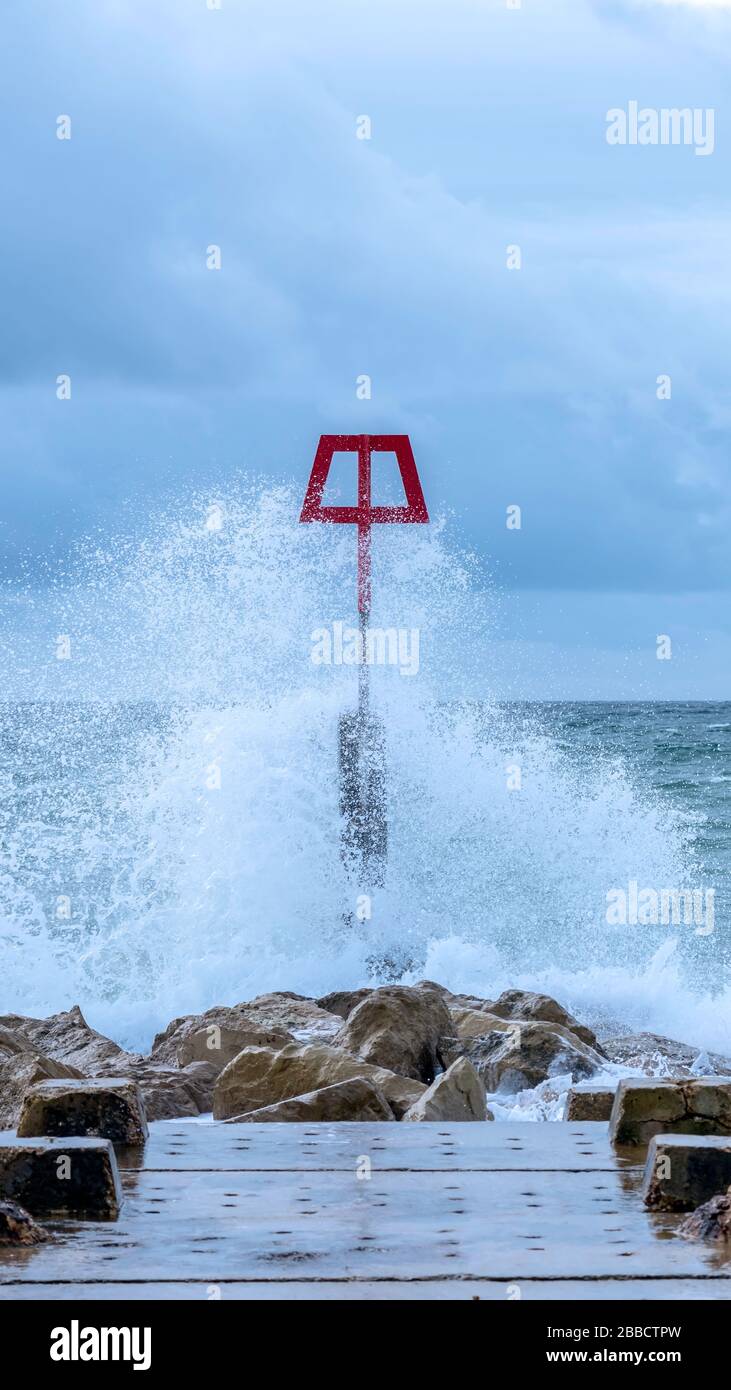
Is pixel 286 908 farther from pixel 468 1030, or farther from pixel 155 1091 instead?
pixel 155 1091

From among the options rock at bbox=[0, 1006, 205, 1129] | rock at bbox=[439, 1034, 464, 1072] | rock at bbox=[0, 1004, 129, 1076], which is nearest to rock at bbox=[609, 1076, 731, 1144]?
rock at bbox=[0, 1006, 205, 1129]

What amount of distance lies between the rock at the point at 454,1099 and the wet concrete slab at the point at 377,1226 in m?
0.40

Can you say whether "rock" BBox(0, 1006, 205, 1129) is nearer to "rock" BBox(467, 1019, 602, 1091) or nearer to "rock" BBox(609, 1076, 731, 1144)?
"rock" BBox(467, 1019, 602, 1091)

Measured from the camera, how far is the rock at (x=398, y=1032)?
6180mm

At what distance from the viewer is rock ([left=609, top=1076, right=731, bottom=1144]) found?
13.9 feet

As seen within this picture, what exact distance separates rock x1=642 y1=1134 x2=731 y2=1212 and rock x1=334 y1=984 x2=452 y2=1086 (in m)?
2.58

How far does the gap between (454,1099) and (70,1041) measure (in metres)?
3.56

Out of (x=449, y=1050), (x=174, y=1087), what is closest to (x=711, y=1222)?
(x=174, y=1087)

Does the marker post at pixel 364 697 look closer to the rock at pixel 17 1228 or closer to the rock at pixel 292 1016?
the rock at pixel 292 1016

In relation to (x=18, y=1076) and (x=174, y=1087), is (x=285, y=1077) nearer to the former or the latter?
(x=174, y=1087)

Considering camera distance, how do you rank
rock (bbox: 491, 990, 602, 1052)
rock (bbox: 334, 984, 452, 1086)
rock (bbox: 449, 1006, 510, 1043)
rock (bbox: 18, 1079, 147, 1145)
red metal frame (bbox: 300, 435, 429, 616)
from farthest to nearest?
red metal frame (bbox: 300, 435, 429, 616), rock (bbox: 491, 990, 602, 1052), rock (bbox: 449, 1006, 510, 1043), rock (bbox: 334, 984, 452, 1086), rock (bbox: 18, 1079, 147, 1145)

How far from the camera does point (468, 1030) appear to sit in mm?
7832

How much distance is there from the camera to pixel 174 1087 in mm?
5996
